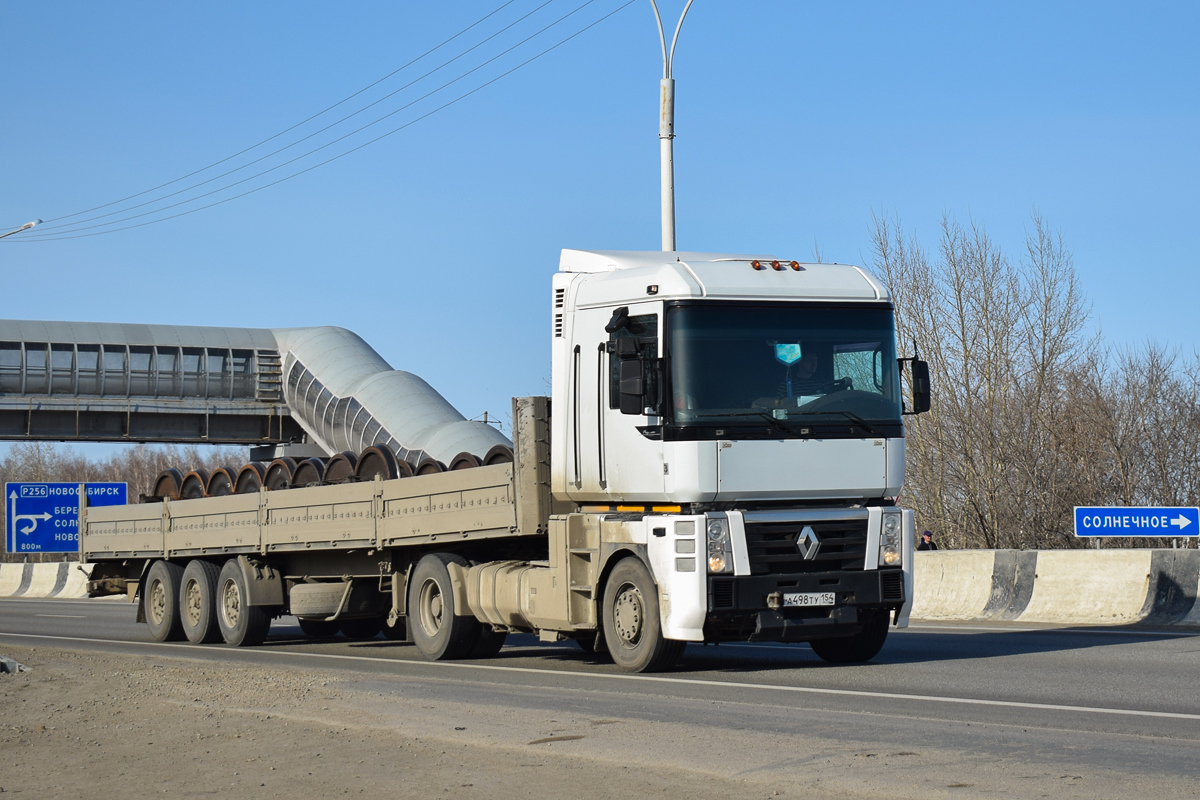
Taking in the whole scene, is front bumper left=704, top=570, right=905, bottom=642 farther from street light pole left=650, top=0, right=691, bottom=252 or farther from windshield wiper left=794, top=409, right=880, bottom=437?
street light pole left=650, top=0, right=691, bottom=252

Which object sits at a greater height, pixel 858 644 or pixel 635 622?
pixel 635 622

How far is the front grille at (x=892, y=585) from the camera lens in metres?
12.5

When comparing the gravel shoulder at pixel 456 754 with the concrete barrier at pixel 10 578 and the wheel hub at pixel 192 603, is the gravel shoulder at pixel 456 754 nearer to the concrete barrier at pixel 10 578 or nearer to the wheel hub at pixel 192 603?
the wheel hub at pixel 192 603

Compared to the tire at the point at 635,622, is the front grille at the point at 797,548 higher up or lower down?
higher up

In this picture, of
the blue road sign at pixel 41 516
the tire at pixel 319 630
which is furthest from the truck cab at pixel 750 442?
the blue road sign at pixel 41 516

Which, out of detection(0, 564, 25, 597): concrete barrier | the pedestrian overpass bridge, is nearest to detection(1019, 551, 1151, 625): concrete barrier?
the pedestrian overpass bridge

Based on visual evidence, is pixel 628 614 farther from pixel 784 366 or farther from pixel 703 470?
pixel 784 366

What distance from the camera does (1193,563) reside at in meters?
17.8

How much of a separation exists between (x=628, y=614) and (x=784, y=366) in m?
2.50

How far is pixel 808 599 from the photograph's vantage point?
12.1 m

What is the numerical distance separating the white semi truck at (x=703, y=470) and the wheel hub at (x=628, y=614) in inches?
0.8

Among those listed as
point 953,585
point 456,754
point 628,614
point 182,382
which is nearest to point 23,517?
point 182,382

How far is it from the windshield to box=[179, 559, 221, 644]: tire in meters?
9.97

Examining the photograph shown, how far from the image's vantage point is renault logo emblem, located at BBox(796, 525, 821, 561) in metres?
12.1
